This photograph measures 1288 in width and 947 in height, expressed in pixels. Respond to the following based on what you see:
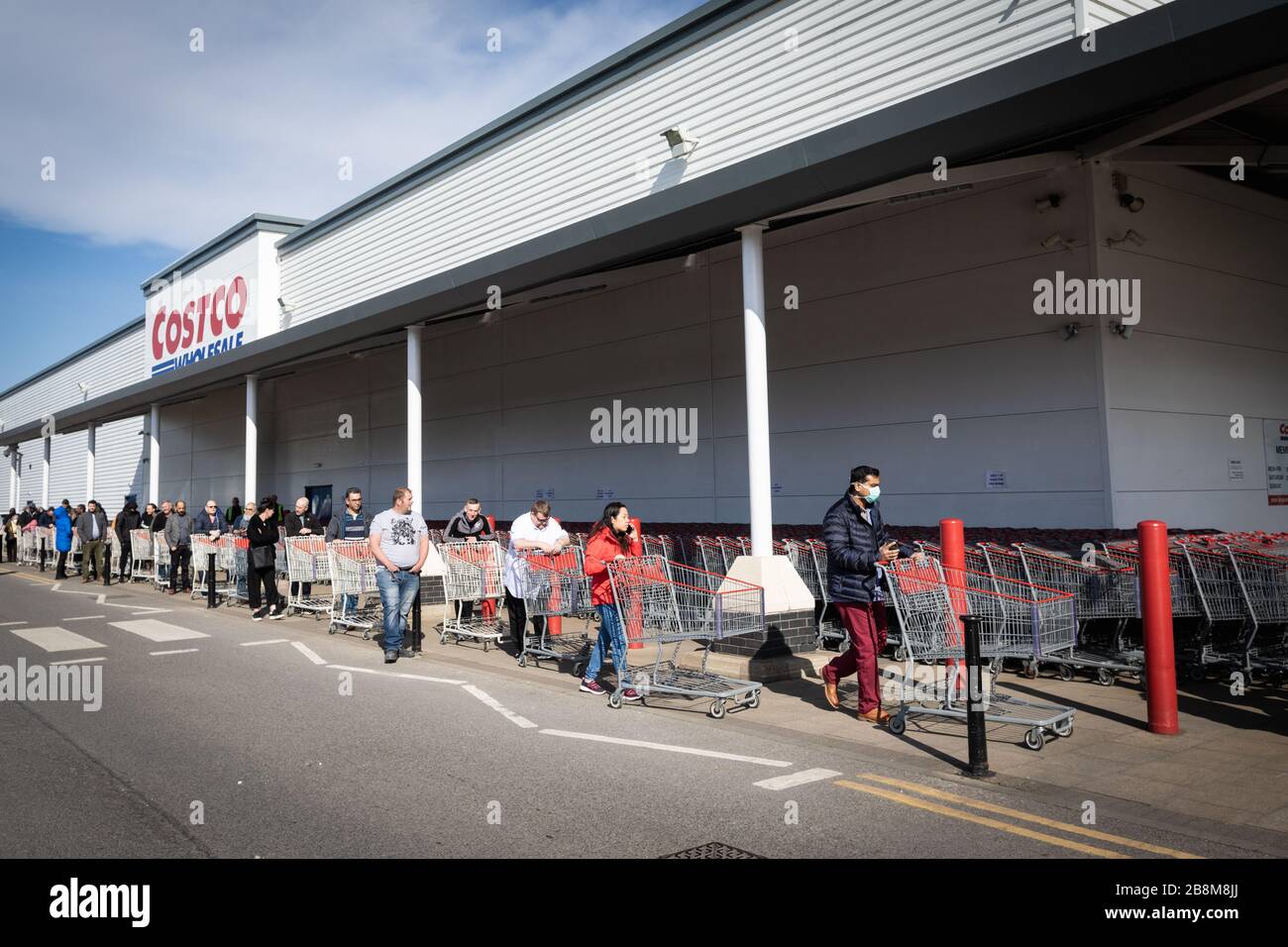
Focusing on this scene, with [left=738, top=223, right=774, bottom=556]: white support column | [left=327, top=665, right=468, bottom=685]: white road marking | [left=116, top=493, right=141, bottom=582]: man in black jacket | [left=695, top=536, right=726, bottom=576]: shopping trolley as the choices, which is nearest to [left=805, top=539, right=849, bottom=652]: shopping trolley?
[left=738, top=223, right=774, bottom=556]: white support column

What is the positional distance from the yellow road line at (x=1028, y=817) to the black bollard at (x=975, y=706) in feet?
1.45

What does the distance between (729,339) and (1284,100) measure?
8526 millimetres

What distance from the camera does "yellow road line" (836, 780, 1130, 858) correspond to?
488cm

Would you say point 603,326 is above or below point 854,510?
above

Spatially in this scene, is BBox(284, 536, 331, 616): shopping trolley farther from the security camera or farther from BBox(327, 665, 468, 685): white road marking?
the security camera

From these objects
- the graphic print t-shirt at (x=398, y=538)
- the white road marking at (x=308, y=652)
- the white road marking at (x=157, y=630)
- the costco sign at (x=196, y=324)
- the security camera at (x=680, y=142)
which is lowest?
the white road marking at (x=308, y=652)

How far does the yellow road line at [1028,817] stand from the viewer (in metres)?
4.91

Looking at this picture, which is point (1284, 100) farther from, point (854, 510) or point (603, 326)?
point (603, 326)

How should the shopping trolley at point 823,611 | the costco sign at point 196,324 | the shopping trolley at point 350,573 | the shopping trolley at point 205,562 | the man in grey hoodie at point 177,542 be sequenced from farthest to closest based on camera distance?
the costco sign at point 196,324
the man in grey hoodie at point 177,542
the shopping trolley at point 205,562
the shopping trolley at point 350,573
the shopping trolley at point 823,611

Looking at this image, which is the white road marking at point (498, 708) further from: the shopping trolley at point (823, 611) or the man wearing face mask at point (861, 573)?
the shopping trolley at point (823, 611)

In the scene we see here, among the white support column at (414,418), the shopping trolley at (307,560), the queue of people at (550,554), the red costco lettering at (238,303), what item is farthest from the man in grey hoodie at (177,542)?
the red costco lettering at (238,303)

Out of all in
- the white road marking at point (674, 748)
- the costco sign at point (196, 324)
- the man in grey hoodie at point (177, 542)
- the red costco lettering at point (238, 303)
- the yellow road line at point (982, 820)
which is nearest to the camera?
the yellow road line at point (982, 820)

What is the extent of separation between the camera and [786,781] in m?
6.16
